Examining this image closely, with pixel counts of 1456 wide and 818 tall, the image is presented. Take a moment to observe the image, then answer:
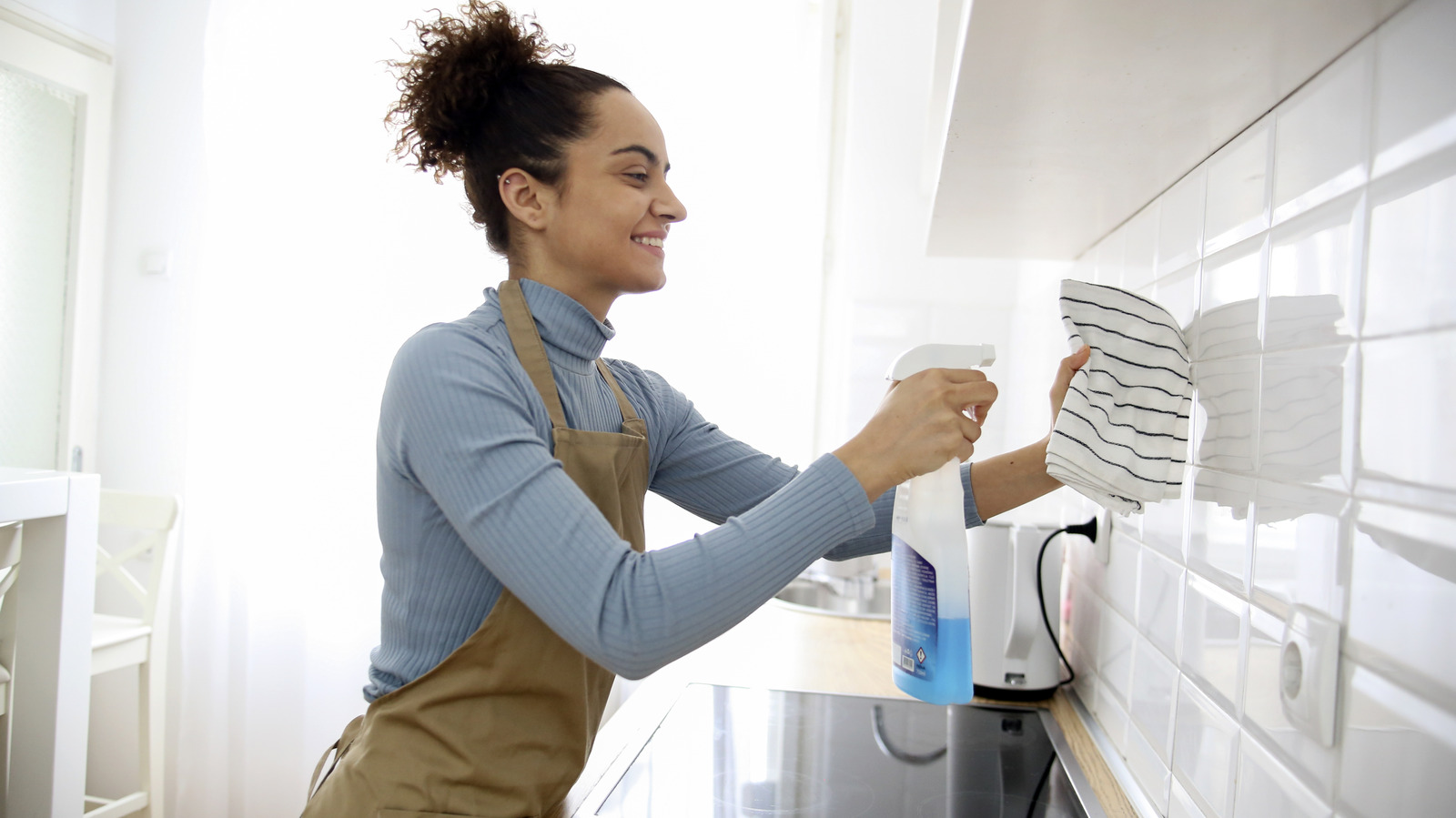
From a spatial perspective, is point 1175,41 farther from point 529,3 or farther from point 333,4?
point 333,4

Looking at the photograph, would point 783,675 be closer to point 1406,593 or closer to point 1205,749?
point 1205,749

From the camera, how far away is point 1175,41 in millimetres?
523

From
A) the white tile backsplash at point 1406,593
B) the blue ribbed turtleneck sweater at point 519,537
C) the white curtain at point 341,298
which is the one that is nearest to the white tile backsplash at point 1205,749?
the white tile backsplash at point 1406,593

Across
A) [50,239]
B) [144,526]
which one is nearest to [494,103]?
[144,526]

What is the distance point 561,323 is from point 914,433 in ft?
1.26

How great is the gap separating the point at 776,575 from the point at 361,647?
74.4 inches

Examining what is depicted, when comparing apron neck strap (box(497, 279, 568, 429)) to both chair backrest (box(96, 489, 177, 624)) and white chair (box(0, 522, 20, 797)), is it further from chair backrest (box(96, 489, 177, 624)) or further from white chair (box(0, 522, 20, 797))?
chair backrest (box(96, 489, 177, 624))

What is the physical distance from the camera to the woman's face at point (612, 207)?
861mm

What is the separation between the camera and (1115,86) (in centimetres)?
60

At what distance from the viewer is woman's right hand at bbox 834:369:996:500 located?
26.2 inches

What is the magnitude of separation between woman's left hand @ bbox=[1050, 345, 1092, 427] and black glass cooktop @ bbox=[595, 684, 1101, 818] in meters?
0.41

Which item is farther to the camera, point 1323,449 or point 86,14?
point 86,14

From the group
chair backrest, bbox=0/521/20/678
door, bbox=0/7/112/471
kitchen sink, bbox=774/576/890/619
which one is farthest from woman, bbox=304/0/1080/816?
door, bbox=0/7/112/471

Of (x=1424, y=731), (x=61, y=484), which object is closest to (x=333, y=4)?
(x=61, y=484)
